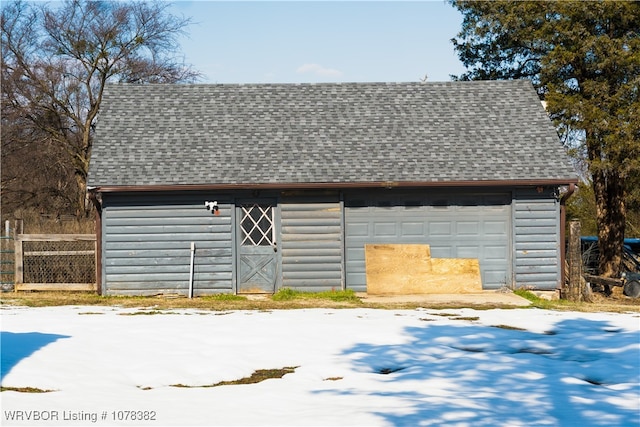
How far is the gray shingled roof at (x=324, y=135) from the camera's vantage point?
20.0 m

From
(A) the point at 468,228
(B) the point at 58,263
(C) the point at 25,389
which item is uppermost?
(A) the point at 468,228

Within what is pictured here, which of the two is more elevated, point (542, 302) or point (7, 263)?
point (7, 263)

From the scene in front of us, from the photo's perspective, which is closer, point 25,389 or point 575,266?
point 25,389

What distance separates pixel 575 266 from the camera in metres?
19.8

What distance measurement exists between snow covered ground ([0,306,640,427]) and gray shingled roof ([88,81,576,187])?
15.3ft

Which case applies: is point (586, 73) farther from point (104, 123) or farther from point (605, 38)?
point (104, 123)

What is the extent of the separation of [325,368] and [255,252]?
9.43m

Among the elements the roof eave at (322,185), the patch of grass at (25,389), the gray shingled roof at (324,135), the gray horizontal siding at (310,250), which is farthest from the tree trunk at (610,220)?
the patch of grass at (25,389)

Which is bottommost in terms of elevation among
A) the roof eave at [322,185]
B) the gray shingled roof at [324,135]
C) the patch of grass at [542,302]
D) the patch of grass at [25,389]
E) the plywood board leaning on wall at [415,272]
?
the patch of grass at [25,389]

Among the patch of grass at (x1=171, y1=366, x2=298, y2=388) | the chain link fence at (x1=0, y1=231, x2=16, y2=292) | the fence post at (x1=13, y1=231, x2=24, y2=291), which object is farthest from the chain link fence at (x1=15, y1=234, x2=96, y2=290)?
the patch of grass at (x1=171, y1=366, x2=298, y2=388)

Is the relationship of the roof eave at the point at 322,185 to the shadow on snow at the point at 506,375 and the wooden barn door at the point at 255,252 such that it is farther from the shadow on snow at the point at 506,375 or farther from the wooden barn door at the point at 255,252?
the shadow on snow at the point at 506,375

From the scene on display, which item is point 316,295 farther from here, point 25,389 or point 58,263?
point 25,389

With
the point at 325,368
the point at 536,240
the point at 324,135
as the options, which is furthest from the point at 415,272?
the point at 325,368

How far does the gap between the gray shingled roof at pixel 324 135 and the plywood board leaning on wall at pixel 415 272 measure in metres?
1.71
